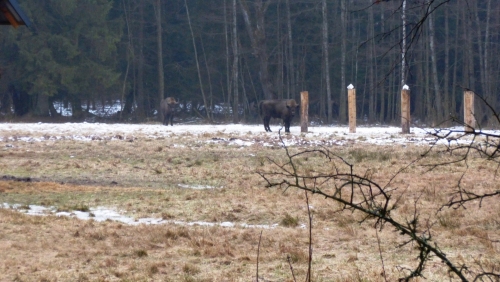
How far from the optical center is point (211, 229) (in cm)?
962

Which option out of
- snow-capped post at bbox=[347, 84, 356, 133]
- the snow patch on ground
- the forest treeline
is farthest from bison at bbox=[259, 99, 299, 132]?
the snow patch on ground

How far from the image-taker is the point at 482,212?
10.3 metres

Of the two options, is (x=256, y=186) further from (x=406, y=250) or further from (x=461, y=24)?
(x=461, y=24)

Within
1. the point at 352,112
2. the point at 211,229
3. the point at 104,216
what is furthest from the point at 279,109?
the point at 211,229

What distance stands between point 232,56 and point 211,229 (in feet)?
148

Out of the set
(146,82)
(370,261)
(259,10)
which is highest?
(259,10)

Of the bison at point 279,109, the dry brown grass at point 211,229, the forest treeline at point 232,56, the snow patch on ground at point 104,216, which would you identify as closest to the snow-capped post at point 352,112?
the bison at point 279,109

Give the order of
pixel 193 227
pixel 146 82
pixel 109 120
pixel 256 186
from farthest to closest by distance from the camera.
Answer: pixel 146 82 → pixel 109 120 → pixel 256 186 → pixel 193 227

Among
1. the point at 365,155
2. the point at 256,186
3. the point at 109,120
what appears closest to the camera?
the point at 256,186

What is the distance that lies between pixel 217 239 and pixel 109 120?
4480cm

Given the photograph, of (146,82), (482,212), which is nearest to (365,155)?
(482,212)

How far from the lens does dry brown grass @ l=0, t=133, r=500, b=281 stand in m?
7.43

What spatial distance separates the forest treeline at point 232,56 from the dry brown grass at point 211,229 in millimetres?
28218

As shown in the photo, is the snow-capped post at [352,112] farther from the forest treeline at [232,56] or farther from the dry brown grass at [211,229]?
the forest treeline at [232,56]
